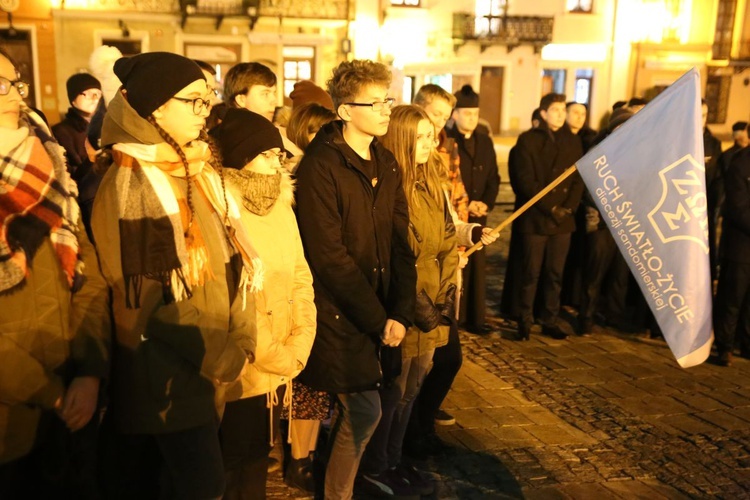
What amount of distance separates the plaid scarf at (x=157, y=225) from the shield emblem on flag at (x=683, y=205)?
2.36m

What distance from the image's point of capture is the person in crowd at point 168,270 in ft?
7.59

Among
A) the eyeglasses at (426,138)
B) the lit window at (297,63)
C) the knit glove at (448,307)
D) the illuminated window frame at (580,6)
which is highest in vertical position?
the illuminated window frame at (580,6)

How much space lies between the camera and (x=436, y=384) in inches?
161

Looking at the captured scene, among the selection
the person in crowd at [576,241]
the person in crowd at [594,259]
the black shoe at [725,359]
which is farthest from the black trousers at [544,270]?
the black shoe at [725,359]

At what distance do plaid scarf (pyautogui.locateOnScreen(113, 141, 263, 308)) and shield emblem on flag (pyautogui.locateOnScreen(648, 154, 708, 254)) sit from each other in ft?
7.74

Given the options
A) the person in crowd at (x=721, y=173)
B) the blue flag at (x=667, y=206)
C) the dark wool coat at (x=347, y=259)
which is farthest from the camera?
the person in crowd at (x=721, y=173)

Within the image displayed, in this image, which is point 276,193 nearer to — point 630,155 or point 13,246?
point 13,246

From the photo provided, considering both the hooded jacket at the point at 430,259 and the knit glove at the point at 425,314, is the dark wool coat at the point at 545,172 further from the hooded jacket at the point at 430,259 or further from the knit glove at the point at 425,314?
the knit glove at the point at 425,314

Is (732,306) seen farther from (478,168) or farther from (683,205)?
(683,205)

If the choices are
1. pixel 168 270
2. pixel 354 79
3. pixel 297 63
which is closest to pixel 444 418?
pixel 354 79

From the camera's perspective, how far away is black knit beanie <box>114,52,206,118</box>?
2.36 metres

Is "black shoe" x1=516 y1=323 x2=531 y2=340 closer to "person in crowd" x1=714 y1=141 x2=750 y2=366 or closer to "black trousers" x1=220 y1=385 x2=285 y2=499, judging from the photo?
"person in crowd" x1=714 y1=141 x2=750 y2=366

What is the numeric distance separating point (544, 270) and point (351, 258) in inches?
146

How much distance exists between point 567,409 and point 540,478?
1.04m
